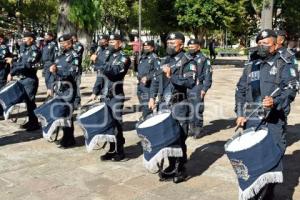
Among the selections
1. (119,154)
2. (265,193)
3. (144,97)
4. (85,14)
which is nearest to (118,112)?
(119,154)

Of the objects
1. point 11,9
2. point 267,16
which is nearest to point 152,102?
point 267,16

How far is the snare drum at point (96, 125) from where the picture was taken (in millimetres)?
6852

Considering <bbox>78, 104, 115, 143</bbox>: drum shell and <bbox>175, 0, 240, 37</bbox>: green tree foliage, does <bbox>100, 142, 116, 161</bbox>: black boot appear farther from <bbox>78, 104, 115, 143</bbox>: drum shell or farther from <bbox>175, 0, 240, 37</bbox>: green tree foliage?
<bbox>175, 0, 240, 37</bbox>: green tree foliage

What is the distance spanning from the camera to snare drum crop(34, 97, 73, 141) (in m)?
7.79

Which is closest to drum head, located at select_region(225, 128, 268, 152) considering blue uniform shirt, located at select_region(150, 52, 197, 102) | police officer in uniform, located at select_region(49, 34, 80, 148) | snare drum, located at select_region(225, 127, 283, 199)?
snare drum, located at select_region(225, 127, 283, 199)

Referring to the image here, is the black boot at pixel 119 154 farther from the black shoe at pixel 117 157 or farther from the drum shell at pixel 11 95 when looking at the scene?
the drum shell at pixel 11 95

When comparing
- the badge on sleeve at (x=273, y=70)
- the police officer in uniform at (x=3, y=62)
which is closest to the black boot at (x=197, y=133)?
the badge on sleeve at (x=273, y=70)

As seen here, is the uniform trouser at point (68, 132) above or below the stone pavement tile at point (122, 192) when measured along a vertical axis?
above

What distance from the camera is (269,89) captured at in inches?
201

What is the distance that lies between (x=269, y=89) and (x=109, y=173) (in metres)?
2.87

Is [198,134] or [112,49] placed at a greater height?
[112,49]

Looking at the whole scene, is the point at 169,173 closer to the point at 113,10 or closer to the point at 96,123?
the point at 96,123

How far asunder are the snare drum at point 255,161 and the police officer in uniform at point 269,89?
0.81 feet

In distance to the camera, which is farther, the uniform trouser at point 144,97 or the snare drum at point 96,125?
the uniform trouser at point 144,97
